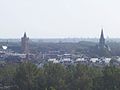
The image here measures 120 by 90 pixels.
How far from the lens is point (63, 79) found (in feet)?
204

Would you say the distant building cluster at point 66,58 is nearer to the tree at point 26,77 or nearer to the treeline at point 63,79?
the treeline at point 63,79

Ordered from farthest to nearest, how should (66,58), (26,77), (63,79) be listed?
(66,58) < (26,77) < (63,79)

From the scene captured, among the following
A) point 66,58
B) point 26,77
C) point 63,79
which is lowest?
point 66,58

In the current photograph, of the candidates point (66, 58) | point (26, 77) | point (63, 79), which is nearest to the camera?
point (63, 79)

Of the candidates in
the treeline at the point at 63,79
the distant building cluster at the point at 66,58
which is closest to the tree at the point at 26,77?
the treeline at the point at 63,79

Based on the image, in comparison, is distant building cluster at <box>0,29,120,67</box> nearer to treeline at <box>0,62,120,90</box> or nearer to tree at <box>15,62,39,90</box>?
treeline at <box>0,62,120,90</box>

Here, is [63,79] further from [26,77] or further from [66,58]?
[66,58]

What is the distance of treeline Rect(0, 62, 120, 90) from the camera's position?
5753 cm

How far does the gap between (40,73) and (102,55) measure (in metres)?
93.8

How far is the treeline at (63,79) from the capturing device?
5753cm

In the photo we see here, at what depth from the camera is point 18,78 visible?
206ft

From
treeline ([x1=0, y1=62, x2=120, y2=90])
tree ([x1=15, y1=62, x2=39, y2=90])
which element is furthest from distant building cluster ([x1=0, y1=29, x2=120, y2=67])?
tree ([x1=15, y1=62, x2=39, y2=90])

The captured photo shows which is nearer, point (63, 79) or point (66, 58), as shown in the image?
point (63, 79)

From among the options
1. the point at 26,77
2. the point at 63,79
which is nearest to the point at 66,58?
the point at 26,77
